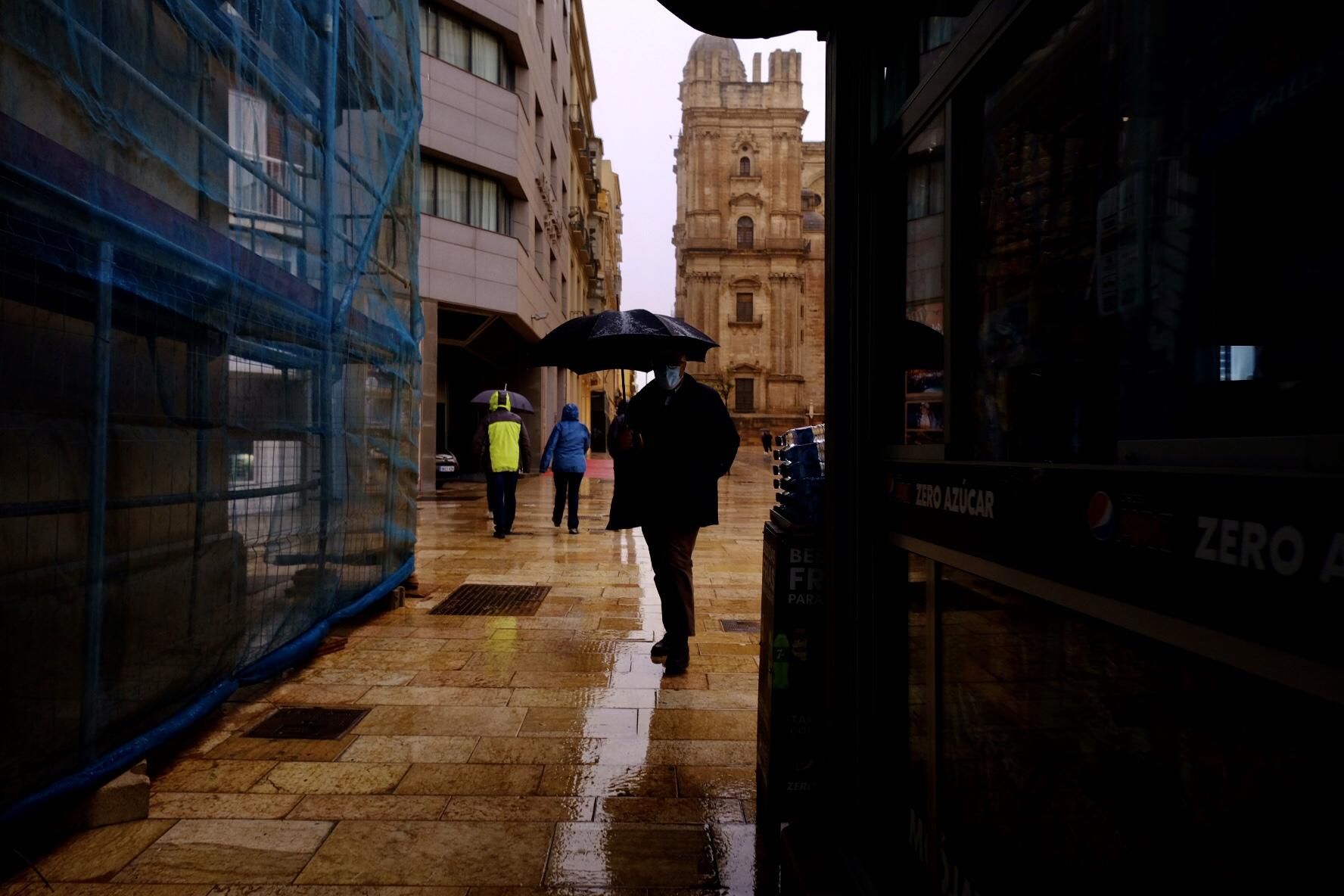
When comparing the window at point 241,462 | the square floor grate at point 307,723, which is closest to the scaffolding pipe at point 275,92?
the window at point 241,462

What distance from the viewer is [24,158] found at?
2.65 m

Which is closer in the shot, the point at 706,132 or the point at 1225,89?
the point at 1225,89

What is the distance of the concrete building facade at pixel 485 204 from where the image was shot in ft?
62.0

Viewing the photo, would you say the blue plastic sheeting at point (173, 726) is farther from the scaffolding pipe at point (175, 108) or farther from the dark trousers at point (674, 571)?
the scaffolding pipe at point (175, 108)

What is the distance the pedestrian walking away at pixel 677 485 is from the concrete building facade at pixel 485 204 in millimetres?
13919

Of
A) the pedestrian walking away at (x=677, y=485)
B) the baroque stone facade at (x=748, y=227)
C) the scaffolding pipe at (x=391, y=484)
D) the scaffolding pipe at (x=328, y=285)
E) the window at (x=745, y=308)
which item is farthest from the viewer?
the window at (x=745, y=308)

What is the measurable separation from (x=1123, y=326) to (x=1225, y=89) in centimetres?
39

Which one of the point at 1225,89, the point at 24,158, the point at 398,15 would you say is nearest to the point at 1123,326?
the point at 1225,89

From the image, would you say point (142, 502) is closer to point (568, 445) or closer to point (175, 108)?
point (175, 108)

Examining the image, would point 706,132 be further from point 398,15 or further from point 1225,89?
point 1225,89

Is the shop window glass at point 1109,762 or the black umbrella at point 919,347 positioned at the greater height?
the black umbrella at point 919,347

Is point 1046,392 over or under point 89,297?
under

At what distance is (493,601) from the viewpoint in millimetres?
7145

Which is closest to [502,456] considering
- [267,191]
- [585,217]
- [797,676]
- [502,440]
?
[502,440]
